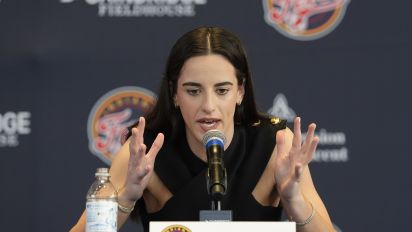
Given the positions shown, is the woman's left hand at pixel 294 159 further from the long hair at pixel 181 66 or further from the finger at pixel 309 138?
the long hair at pixel 181 66

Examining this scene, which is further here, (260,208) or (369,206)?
(369,206)

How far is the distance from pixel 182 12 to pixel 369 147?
0.91 meters

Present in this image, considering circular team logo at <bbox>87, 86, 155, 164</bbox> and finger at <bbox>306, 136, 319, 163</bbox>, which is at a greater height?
circular team logo at <bbox>87, 86, 155, 164</bbox>

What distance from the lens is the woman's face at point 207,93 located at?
1.99 metres

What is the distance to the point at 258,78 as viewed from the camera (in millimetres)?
2930

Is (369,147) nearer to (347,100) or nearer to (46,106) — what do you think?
(347,100)

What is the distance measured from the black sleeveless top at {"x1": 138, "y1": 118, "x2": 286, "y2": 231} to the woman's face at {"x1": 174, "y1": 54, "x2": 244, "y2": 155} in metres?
0.14

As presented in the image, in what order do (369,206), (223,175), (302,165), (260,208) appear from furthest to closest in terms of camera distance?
(369,206) → (260,208) → (302,165) → (223,175)

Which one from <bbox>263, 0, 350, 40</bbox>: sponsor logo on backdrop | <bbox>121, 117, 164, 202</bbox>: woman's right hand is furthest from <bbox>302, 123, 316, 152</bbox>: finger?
<bbox>263, 0, 350, 40</bbox>: sponsor logo on backdrop

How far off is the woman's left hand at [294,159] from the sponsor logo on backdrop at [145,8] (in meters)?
1.27

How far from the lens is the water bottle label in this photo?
58.9 inches

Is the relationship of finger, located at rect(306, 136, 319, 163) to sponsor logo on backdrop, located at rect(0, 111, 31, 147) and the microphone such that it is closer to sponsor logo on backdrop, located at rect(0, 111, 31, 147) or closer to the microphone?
the microphone

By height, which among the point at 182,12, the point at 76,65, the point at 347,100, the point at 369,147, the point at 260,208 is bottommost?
the point at 260,208

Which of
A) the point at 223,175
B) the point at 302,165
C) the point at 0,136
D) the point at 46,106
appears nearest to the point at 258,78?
the point at 46,106
